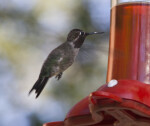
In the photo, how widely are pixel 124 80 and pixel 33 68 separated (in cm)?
335

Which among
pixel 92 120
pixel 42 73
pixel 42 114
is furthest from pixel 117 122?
pixel 42 114

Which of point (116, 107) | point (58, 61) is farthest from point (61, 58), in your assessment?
point (116, 107)

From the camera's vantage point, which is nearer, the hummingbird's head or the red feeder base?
the red feeder base

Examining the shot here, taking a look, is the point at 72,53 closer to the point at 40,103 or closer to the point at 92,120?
the point at 92,120

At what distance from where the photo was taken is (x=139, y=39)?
10.7ft

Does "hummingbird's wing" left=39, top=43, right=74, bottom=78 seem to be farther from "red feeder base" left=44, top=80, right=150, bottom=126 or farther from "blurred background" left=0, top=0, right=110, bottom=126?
"blurred background" left=0, top=0, right=110, bottom=126

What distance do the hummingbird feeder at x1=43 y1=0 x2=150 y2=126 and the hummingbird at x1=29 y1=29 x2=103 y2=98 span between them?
14.0 inches

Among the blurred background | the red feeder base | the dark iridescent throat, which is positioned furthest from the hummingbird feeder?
the blurred background

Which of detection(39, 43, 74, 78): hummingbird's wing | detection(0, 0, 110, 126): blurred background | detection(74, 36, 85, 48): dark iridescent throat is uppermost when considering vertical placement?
detection(74, 36, 85, 48): dark iridescent throat

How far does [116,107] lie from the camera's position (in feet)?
8.11

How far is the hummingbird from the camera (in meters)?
3.71

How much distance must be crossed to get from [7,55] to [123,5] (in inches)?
112

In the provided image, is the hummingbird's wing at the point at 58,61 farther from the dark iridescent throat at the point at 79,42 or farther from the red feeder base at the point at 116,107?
the red feeder base at the point at 116,107

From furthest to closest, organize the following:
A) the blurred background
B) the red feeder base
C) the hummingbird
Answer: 1. the blurred background
2. the hummingbird
3. the red feeder base
